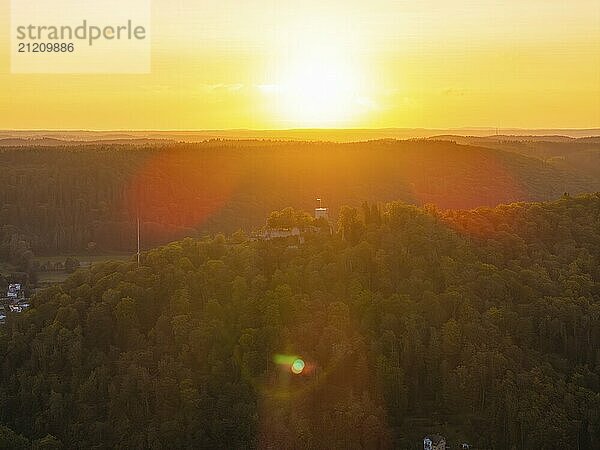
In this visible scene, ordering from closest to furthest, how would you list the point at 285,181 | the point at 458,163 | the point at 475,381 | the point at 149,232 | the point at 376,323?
the point at 475,381, the point at 376,323, the point at 149,232, the point at 285,181, the point at 458,163

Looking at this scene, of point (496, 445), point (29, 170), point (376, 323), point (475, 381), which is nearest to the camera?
point (496, 445)

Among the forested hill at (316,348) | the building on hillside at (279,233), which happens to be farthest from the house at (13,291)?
the building on hillside at (279,233)

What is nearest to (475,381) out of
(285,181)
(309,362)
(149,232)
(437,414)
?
(437,414)

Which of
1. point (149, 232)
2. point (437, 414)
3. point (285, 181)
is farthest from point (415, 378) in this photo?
point (285, 181)

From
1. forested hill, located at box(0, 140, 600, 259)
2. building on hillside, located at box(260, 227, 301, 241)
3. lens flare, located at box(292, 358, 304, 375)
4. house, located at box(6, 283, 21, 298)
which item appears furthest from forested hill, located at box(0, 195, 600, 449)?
forested hill, located at box(0, 140, 600, 259)

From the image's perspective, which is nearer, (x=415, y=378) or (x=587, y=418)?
(x=587, y=418)

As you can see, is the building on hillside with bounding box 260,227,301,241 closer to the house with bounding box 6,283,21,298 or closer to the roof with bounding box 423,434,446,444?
the roof with bounding box 423,434,446,444

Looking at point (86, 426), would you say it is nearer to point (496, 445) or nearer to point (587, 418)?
point (496, 445)

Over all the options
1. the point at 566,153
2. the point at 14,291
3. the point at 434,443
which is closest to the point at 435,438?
the point at 434,443

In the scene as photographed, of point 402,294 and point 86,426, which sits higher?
point 402,294
